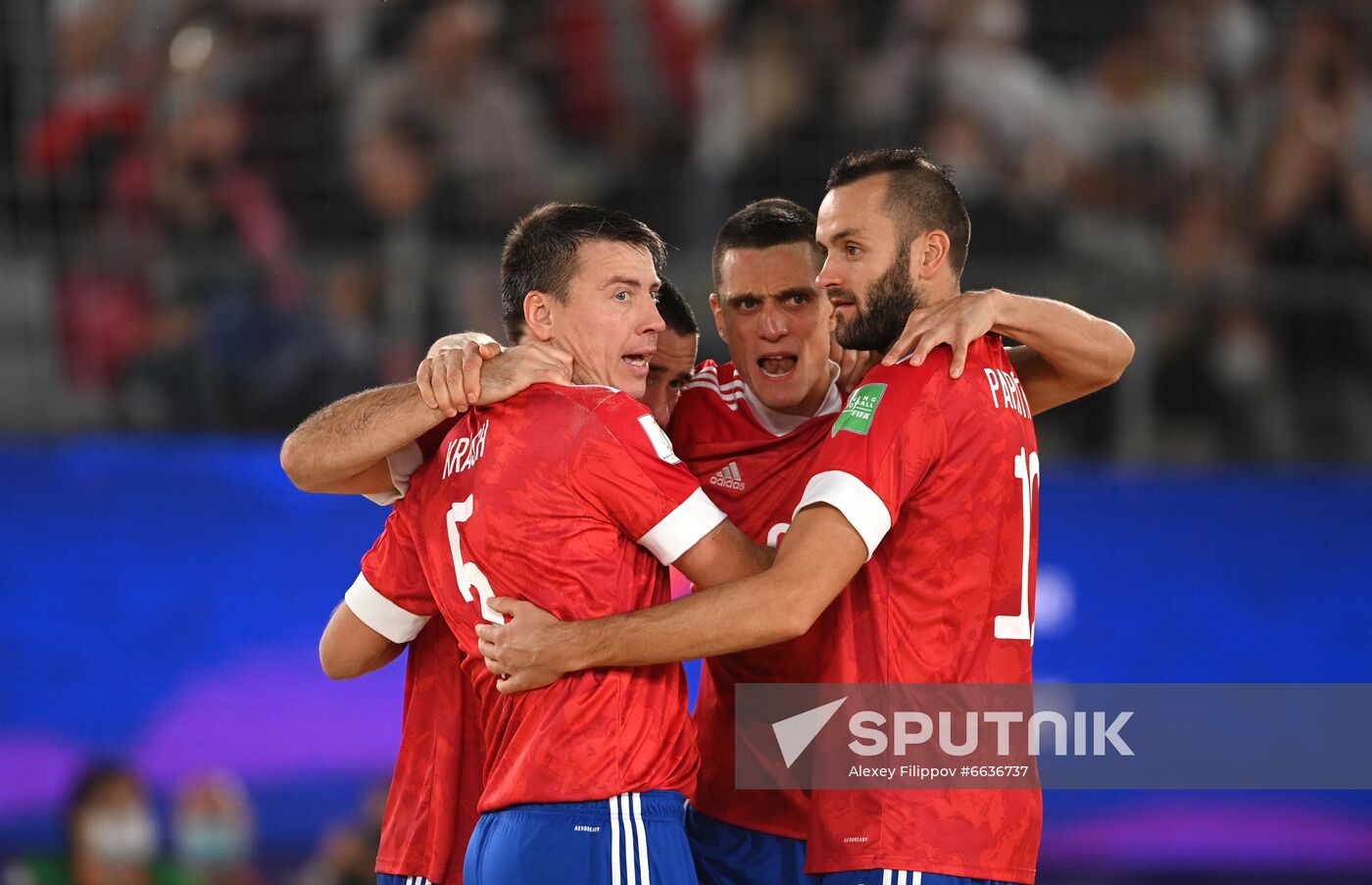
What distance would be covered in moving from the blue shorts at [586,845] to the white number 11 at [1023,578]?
1.01 meters

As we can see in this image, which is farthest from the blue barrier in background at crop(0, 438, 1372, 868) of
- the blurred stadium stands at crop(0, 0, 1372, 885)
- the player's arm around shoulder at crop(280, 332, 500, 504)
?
the player's arm around shoulder at crop(280, 332, 500, 504)

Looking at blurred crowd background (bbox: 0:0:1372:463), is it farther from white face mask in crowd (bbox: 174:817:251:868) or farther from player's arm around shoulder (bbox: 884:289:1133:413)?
player's arm around shoulder (bbox: 884:289:1133:413)

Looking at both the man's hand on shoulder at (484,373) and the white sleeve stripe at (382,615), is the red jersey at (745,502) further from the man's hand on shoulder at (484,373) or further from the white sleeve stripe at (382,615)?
the white sleeve stripe at (382,615)

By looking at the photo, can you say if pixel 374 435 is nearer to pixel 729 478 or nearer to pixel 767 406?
pixel 729 478

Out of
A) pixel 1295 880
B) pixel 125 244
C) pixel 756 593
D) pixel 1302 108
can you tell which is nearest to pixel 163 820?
pixel 125 244

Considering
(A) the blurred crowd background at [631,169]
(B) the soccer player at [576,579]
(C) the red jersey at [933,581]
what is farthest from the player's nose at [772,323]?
(A) the blurred crowd background at [631,169]

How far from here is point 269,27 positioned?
8.81 meters

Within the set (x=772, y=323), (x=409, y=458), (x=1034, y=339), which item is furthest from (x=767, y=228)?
(x=409, y=458)

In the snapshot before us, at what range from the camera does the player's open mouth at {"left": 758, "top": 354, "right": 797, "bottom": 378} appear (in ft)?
16.1

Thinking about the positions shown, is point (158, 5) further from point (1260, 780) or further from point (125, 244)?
point (1260, 780)

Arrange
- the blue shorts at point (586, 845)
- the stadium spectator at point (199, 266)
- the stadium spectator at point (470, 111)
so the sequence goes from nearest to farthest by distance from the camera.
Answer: the blue shorts at point (586, 845)
the stadium spectator at point (199, 266)
the stadium spectator at point (470, 111)

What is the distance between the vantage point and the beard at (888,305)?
168 inches

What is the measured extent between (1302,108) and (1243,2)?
2.26 ft

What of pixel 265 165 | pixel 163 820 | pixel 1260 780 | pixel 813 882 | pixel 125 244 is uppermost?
pixel 265 165
